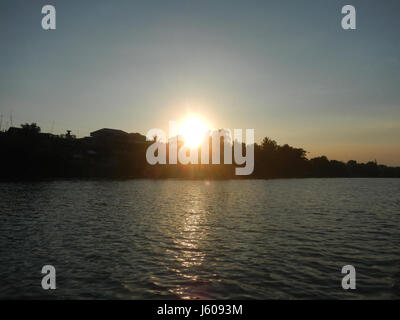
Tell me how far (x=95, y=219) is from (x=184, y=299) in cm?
2286

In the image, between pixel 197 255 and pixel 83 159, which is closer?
pixel 197 255

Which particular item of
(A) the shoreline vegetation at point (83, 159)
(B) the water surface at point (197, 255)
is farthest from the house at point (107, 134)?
(B) the water surface at point (197, 255)

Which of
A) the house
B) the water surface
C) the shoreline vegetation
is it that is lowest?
the water surface

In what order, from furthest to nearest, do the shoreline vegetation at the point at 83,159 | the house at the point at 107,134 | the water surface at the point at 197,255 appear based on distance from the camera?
the house at the point at 107,134 → the shoreline vegetation at the point at 83,159 → the water surface at the point at 197,255

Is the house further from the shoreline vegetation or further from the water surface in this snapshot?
the water surface

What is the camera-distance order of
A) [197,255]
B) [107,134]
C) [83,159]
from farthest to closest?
[107,134]
[83,159]
[197,255]

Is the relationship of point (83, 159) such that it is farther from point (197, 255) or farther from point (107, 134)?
point (197, 255)

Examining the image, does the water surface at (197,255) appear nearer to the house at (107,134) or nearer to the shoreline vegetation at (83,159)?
the shoreline vegetation at (83,159)

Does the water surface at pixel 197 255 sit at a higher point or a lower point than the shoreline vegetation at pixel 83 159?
lower

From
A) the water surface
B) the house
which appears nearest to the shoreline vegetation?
the house

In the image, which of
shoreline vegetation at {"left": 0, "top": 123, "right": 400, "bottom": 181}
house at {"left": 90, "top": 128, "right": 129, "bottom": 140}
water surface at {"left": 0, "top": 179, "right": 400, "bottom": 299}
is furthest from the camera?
house at {"left": 90, "top": 128, "right": 129, "bottom": 140}

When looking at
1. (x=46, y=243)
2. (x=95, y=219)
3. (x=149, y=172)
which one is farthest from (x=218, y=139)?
(x=46, y=243)

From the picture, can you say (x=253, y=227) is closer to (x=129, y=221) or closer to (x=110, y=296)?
(x=129, y=221)

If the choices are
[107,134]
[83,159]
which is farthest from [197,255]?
[107,134]
